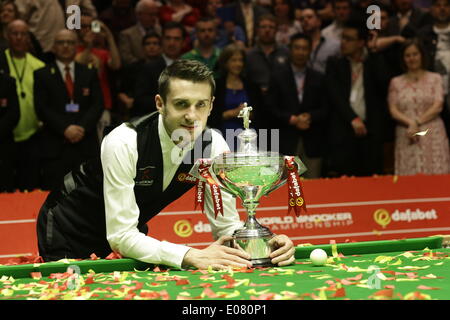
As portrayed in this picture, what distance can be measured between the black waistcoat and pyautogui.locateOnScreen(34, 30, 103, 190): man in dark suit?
333 centimetres

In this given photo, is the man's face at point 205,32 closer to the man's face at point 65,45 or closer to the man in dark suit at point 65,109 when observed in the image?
the man in dark suit at point 65,109

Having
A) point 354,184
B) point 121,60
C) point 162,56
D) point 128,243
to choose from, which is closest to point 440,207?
point 354,184

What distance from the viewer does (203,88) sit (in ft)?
12.6

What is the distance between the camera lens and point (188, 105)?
3836mm

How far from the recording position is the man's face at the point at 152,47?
26.8 feet

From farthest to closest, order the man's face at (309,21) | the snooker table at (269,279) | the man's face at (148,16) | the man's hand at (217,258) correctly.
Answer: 1. the man's face at (309,21)
2. the man's face at (148,16)
3. the man's hand at (217,258)
4. the snooker table at (269,279)

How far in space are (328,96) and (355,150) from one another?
62cm

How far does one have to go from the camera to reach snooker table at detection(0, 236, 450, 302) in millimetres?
2805

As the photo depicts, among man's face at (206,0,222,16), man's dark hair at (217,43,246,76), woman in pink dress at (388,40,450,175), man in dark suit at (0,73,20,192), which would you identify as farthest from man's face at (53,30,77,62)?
woman in pink dress at (388,40,450,175)

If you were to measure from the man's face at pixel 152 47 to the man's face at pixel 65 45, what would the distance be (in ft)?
2.81

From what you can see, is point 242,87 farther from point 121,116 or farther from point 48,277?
point 48,277

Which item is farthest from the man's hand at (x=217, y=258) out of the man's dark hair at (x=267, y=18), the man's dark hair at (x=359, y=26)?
the man's dark hair at (x=267, y=18)
